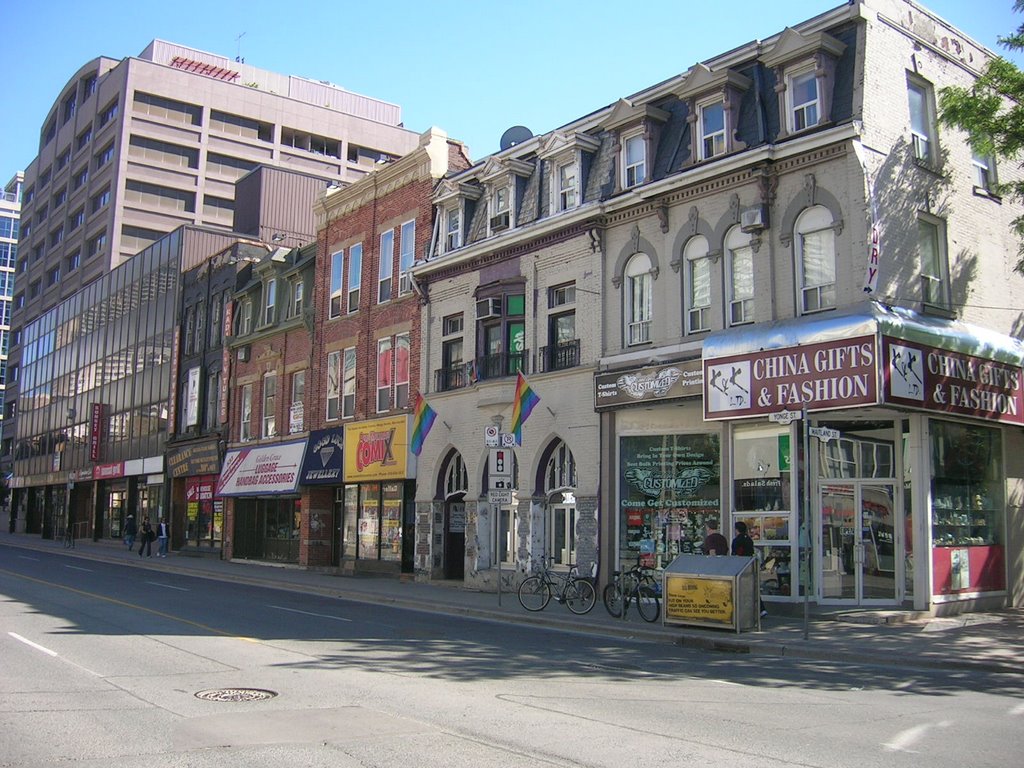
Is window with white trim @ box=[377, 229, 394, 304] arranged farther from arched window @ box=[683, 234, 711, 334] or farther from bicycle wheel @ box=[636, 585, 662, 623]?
bicycle wheel @ box=[636, 585, 662, 623]

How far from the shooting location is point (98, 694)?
392 inches

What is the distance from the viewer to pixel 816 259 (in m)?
18.9

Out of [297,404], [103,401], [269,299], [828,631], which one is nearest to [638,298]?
[828,631]

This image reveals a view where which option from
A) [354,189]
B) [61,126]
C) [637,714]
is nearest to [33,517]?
[61,126]

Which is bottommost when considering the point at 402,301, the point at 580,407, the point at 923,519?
the point at 923,519

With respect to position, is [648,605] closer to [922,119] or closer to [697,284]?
[697,284]

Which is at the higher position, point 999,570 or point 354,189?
point 354,189

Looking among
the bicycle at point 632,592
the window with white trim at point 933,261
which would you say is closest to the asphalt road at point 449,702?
the bicycle at point 632,592

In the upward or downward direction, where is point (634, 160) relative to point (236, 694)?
upward

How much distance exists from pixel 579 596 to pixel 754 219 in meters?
8.45

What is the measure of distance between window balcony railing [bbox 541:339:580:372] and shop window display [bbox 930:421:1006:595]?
856 centimetres

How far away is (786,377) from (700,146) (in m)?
6.01

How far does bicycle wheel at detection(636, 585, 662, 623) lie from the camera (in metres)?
18.0

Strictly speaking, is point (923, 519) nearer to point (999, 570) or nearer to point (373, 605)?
point (999, 570)
